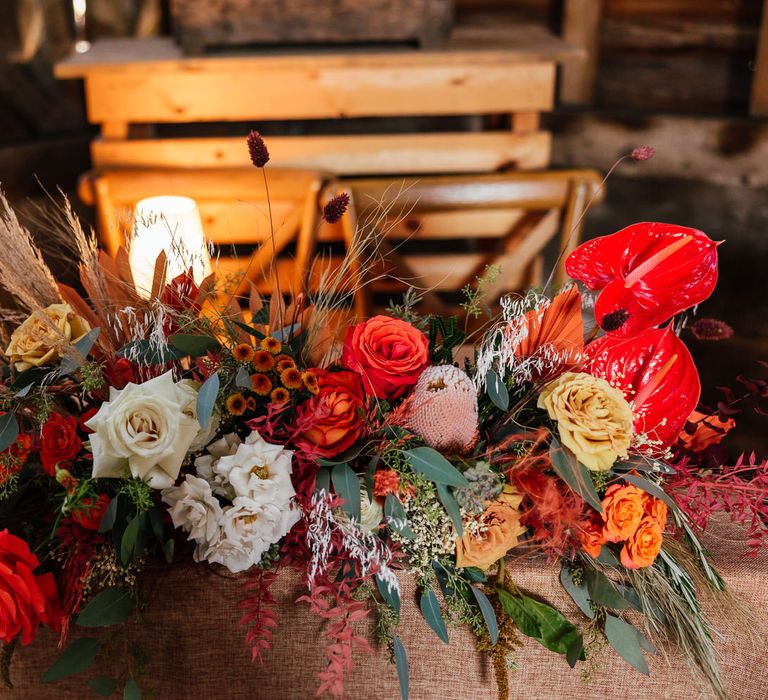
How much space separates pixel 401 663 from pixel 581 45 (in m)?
2.67

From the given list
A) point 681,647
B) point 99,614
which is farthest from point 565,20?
point 99,614

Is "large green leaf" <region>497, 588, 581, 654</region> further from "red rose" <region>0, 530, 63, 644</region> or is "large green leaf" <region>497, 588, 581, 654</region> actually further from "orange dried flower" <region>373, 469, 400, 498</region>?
"red rose" <region>0, 530, 63, 644</region>

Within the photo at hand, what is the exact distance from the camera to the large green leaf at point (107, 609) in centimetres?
76

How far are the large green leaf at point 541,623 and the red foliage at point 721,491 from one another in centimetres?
19

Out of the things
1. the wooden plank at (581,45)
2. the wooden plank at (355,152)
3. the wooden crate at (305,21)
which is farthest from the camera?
the wooden plank at (581,45)

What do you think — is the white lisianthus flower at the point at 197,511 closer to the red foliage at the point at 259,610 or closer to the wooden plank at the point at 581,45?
the red foliage at the point at 259,610

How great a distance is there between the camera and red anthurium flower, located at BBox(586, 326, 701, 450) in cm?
85

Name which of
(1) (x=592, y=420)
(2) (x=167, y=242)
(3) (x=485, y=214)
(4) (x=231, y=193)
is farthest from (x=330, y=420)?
(3) (x=485, y=214)

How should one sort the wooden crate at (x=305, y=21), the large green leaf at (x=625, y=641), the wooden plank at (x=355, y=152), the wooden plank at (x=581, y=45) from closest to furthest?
the large green leaf at (x=625, y=641), the wooden crate at (x=305, y=21), the wooden plank at (x=355, y=152), the wooden plank at (x=581, y=45)

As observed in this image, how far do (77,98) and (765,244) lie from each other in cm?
273

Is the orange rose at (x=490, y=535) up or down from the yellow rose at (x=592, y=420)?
down

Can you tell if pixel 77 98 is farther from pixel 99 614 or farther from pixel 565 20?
pixel 99 614

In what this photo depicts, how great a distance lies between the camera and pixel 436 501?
81 cm

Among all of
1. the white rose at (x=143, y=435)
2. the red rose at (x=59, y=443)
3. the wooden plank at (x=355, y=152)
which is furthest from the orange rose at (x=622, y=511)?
the wooden plank at (x=355, y=152)
